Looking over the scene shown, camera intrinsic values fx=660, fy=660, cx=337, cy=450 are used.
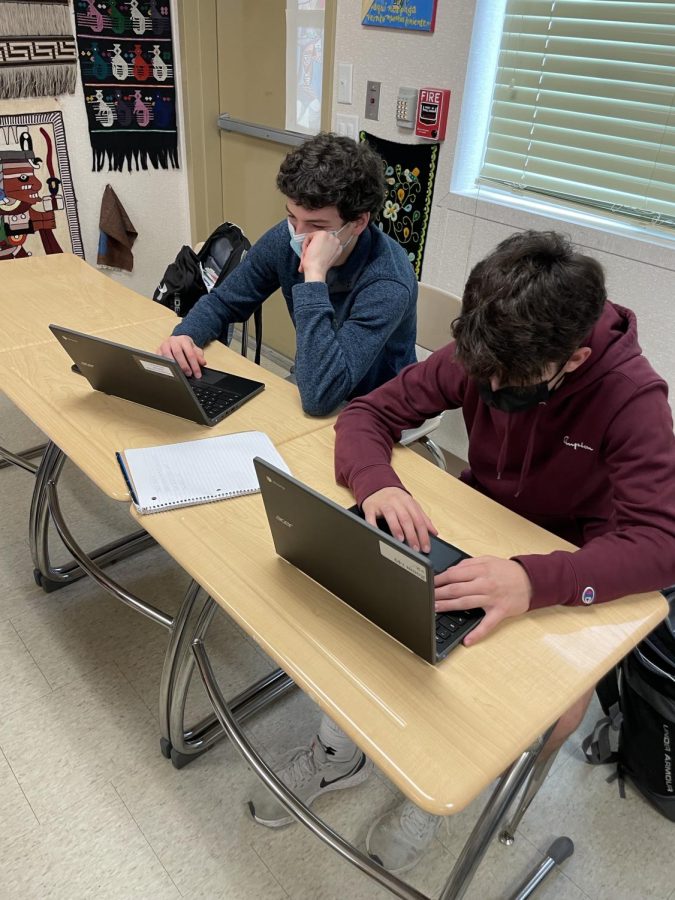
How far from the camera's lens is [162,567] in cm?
209

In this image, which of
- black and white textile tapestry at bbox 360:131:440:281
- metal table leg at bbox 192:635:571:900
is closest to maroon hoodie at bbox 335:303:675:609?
metal table leg at bbox 192:635:571:900

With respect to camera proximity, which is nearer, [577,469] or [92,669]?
[577,469]

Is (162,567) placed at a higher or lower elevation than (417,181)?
lower

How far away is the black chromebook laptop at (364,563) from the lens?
78cm

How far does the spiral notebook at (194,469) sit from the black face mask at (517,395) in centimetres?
41

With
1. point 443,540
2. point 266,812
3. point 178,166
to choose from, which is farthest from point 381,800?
point 178,166

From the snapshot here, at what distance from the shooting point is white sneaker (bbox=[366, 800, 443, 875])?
1322 mm

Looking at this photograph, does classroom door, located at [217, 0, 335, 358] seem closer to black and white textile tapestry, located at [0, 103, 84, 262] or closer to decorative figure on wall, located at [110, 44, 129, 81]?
decorative figure on wall, located at [110, 44, 129, 81]

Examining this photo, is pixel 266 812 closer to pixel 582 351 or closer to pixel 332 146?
pixel 582 351

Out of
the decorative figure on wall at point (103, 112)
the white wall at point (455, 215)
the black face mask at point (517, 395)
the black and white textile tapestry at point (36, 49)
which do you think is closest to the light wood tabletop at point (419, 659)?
the black face mask at point (517, 395)

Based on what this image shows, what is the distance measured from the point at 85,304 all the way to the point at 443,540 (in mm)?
1398

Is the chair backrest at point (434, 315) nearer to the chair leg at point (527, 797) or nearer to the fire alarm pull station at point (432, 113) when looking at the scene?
the fire alarm pull station at point (432, 113)

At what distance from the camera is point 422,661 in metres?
0.88

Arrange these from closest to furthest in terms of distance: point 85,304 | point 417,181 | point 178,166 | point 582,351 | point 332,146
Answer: point 582,351 < point 332,146 < point 85,304 < point 417,181 < point 178,166
